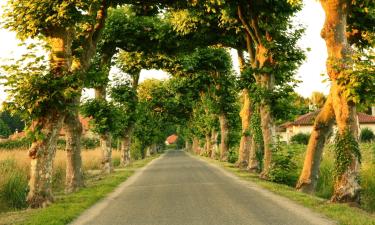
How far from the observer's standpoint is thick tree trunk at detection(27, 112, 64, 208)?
42.0 ft

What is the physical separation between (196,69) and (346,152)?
966 inches

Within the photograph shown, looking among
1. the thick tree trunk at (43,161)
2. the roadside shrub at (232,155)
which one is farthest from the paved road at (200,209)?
the roadside shrub at (232,155)

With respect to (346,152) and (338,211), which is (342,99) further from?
(338,211)

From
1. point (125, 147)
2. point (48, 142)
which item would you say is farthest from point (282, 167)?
point (125, 147)

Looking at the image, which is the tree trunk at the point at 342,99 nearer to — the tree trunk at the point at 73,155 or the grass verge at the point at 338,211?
the grass verge at the point at 338,211

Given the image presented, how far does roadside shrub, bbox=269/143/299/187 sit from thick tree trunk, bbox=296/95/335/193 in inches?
135

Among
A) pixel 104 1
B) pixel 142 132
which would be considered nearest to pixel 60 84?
pixel 104 1

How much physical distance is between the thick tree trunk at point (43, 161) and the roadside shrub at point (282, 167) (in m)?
10.2

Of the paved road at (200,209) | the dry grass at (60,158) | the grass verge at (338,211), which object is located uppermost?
the dry grass at (60,158)

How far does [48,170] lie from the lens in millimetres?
13344

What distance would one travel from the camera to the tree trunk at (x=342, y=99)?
12023mm

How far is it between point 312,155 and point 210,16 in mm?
8799

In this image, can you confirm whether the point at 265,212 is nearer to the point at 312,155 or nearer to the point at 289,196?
the point at 289,196

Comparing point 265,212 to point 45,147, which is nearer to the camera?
point 265,212
